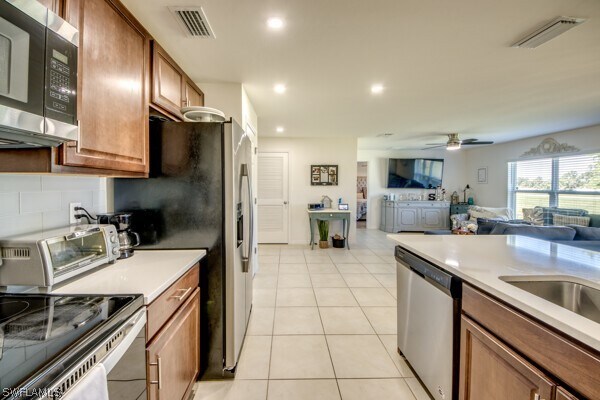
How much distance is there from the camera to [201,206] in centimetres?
176

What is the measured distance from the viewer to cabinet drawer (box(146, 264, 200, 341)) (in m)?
1.14

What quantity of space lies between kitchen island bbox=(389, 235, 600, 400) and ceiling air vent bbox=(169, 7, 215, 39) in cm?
202

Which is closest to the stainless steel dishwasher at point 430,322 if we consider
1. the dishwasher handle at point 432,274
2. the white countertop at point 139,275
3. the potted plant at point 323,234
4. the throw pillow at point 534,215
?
the dishwasher handle at point 432,274

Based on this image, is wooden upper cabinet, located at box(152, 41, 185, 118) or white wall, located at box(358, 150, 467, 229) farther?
white wall, located at box(358, 150, 467, 229)

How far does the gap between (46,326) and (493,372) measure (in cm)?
164

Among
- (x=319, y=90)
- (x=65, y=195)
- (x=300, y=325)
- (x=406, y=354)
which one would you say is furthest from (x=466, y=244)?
(x=65, y=195)

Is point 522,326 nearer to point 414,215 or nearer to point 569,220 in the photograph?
point 569,220

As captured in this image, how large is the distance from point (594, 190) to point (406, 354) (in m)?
5.37

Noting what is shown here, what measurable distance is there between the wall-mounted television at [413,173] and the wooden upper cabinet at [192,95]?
235 inches

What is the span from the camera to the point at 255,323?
253 centimetres

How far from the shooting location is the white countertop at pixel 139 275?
3.70ft

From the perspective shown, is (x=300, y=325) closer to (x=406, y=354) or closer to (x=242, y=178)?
(x=406, y=354)

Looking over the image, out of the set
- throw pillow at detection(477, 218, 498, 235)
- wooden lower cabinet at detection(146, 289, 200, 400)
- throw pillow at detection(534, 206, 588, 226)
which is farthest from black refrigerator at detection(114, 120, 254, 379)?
throw pillow at detection(534, 206, 588, 226)

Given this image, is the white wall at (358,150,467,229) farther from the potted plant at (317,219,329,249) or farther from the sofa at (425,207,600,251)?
the sofa at (425,207,600,251)
